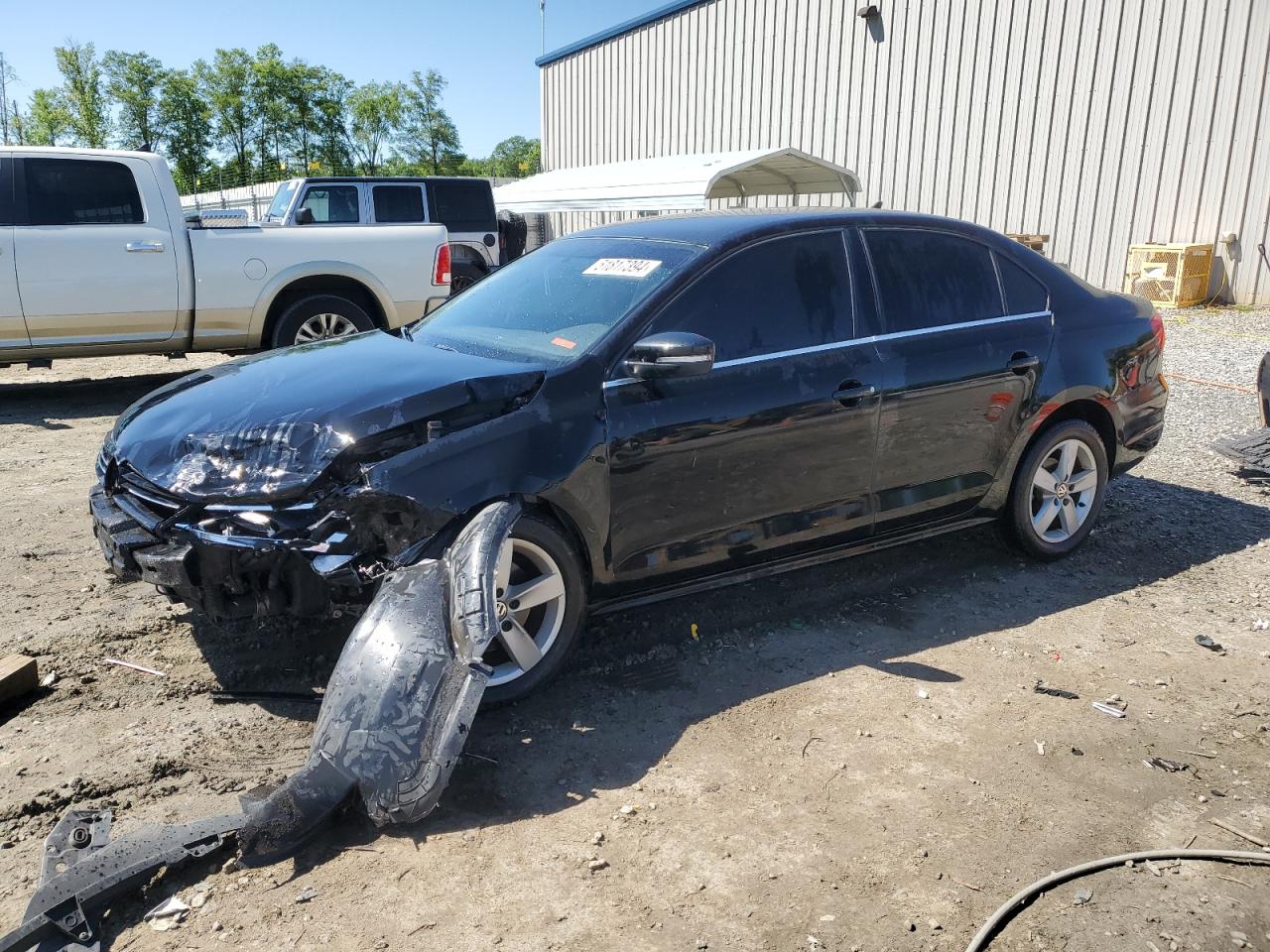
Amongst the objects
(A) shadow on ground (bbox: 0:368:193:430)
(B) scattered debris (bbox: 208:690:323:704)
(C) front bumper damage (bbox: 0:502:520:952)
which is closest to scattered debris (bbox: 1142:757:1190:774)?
(C) front bumper damage (bbox: 0:502:520:952)

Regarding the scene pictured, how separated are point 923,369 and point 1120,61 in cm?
1256

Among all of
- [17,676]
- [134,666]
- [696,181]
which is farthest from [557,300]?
[696,181]

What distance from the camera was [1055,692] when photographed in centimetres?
370

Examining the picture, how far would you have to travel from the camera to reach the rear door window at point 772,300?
3.89 metres

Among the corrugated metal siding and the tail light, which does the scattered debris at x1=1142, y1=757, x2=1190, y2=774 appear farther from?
the corrugated metal siding

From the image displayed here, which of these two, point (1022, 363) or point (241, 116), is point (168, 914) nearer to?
point (1022, 363)

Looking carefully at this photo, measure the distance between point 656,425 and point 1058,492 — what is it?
8.06 feet

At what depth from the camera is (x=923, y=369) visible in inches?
170

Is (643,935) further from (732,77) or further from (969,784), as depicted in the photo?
(732,77)

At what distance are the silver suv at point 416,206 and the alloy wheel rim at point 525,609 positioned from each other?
11073mm

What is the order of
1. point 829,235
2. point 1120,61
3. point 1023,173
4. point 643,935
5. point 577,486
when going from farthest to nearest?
1. point 1023,173
2. point 1120,61
3. point 829,235
4. point 577,486
5. point 643,935

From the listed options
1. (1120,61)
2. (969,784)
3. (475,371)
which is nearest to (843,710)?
(969,784)

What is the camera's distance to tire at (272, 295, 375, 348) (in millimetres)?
8734

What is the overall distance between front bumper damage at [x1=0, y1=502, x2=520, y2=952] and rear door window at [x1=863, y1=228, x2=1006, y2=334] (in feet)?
7.69
